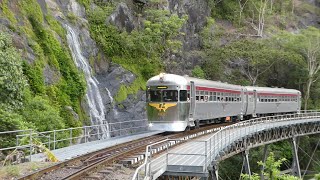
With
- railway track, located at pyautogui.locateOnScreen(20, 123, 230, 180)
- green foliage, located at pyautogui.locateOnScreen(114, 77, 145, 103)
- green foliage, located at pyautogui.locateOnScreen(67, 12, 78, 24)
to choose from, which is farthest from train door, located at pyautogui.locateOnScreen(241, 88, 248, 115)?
railway track, located at pyautogui.locateOnScreen(20, 123, 230, 180)

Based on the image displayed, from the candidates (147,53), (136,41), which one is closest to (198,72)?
(147,53)

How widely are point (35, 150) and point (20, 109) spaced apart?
3.84 meters

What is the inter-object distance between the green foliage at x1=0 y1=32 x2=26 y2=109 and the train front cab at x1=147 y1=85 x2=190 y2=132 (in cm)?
679

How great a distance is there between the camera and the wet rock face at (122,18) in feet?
121

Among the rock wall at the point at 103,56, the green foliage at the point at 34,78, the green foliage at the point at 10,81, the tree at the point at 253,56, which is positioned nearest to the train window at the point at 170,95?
the green foliage at the point at 34,78

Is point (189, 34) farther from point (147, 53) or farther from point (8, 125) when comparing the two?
point (8, 125)

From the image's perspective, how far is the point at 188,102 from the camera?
71.3 ft

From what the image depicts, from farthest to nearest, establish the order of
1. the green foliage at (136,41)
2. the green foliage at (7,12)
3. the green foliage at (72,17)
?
the green foliage at (136,41) < the green foliage at (72,17) < the green foliage at (7,12)

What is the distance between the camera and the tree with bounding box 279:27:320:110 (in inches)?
1807

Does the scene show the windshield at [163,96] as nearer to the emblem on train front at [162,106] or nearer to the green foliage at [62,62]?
the emblem on train front at [162,106]

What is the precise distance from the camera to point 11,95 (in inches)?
693

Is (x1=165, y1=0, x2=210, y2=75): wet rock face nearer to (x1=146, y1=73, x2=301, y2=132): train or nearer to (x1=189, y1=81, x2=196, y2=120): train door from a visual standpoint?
(x1=146, y1=73, x2=301, y2=132): train

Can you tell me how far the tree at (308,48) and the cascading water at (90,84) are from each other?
27.0m

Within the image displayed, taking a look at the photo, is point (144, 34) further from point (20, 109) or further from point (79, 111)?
point (20, 109)
